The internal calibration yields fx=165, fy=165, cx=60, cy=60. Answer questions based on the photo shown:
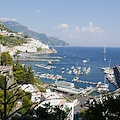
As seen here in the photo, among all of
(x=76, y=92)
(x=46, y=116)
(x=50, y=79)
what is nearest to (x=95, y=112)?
(x=46, y=116)

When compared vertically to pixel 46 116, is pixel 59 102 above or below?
below

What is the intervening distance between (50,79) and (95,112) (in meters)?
21.5

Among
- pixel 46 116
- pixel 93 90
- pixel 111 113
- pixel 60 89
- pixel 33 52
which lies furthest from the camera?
pixel 33 52

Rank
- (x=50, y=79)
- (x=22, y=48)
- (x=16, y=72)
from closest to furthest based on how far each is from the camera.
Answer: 1. (x=16, y=72)
2. (x=50, y=79)
3. (x=22, y=48)

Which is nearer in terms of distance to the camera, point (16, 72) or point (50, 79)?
point (16, 72)

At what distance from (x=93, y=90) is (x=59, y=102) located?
10397 millimetres

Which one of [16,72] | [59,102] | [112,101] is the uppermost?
[112,101]

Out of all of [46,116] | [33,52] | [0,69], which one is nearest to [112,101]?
[46,116]

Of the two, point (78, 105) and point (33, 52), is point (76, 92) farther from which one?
point (33, 52)

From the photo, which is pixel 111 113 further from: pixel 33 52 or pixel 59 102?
pixel 33 52

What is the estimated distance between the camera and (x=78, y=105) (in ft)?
43.2

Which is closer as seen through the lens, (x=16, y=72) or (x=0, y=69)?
(x=0, y=69)

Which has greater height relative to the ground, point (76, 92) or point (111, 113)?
point (111, 113)

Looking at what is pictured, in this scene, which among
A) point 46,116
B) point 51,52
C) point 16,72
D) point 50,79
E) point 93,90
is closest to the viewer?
point 46,116
